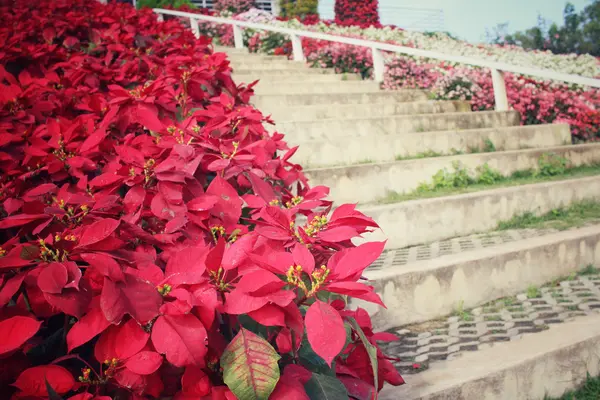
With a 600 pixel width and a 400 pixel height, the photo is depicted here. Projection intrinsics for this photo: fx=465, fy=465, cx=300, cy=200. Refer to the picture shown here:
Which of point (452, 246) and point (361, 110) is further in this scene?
point (361, 110)

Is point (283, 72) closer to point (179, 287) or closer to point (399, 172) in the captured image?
point (399, 172)

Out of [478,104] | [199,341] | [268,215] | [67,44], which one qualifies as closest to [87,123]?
[268,215]

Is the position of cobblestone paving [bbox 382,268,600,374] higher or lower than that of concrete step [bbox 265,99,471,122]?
lower

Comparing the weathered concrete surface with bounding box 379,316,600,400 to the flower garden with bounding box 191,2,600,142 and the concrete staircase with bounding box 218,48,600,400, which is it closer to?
the concrete staircase with bounding box 218,48,600,400

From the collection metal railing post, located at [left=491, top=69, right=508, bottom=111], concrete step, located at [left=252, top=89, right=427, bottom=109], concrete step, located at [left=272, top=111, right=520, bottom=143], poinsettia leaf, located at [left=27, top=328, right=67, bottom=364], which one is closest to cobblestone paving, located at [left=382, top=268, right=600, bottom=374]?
poinsettia leaf, located at [left=27, top=328, right=67, bottom=364]

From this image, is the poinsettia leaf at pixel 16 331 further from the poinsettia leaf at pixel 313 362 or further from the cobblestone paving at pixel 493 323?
the cobblestone paving at pixel 493 323

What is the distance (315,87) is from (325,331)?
15.5ft

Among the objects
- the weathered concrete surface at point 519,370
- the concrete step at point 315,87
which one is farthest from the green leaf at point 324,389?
the concrete step at point 315,87

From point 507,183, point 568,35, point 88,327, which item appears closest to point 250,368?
point 88,327

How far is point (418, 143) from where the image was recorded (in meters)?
3.69

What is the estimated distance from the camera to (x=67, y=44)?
298 cm

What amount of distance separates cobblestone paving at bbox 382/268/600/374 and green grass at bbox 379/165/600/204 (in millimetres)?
927

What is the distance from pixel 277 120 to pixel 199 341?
10.9ft

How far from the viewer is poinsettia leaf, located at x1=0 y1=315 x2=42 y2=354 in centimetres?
64
